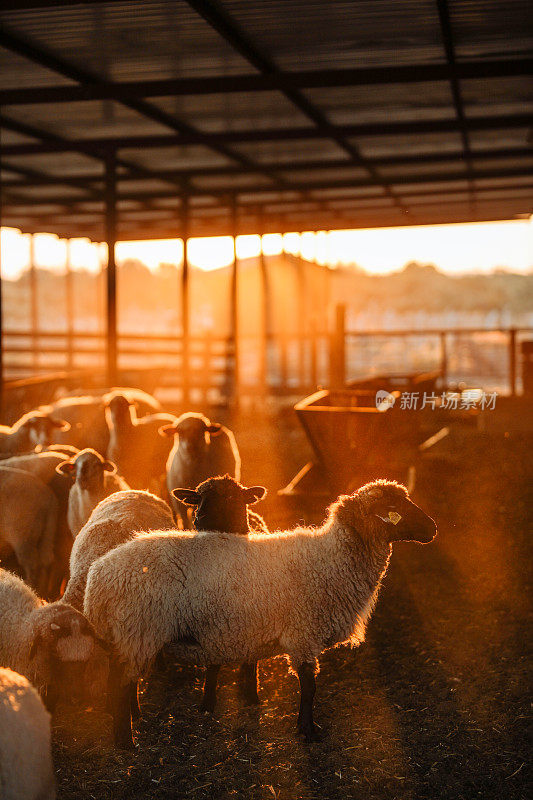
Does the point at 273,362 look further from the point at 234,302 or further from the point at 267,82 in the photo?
the point at 267,82

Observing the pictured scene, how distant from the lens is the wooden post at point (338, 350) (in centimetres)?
1170

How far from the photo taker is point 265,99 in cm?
876

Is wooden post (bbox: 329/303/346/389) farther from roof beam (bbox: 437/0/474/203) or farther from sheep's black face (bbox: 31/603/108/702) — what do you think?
sheep's black face (bbox: 31/603/108/702)

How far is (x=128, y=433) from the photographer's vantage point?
8.20 m

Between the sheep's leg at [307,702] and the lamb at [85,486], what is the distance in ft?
7.23

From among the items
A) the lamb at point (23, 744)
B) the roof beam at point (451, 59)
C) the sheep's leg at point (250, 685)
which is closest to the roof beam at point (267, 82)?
the roof beam at point (451, 59)

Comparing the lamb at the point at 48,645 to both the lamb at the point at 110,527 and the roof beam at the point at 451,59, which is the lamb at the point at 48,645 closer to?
the lamb at the point at 110,527

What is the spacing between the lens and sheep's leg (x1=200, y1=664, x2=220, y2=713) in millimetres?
4582

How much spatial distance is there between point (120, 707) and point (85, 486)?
2068 millimetres

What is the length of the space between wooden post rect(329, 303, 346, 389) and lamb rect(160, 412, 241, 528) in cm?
445

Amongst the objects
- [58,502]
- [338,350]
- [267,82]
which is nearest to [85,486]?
[58,502]

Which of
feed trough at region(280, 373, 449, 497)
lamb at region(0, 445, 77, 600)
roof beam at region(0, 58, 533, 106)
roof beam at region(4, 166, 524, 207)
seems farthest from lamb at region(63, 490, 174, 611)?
roof beam at region(4, 166, 524, 207)

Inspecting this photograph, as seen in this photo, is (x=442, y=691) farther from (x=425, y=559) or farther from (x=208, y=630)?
(x=425, y=559)

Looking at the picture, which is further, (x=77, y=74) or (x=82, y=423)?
(x=82, y=423)
